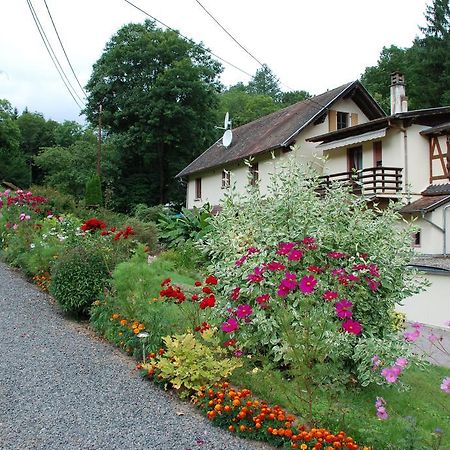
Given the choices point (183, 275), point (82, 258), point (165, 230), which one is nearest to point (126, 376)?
point (82, 258)

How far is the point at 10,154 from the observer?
41.7 meters

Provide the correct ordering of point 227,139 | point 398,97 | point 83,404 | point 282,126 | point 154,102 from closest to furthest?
point 83,404 → point 398,97 → point 282,126 → point 227,139 → point 154,102

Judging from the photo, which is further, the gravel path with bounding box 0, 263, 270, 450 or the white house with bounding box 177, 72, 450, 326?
the white house with bounding box 177, 72, 450, 326

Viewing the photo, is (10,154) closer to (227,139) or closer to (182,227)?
(227,139)

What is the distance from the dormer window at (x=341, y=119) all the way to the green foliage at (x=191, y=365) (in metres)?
19.7

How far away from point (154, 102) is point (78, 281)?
23859 millimetres

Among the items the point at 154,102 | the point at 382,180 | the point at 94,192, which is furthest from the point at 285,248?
the point at 154,102

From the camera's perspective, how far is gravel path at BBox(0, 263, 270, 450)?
130 inches

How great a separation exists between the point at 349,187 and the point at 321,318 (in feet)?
6.61

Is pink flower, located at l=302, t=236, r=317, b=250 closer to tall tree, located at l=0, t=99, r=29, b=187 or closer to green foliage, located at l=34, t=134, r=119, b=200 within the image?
green foliage, located at l=34, t=134, r=119, b=200

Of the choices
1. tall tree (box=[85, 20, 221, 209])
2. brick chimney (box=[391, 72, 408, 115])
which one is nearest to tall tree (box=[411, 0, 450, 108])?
brick chimney (box=[391, 72, 408, 115])

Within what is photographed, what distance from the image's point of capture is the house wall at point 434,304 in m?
13.1

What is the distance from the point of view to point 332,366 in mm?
3643

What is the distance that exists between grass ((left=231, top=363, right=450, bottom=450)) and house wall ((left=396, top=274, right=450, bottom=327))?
8.59 metres
